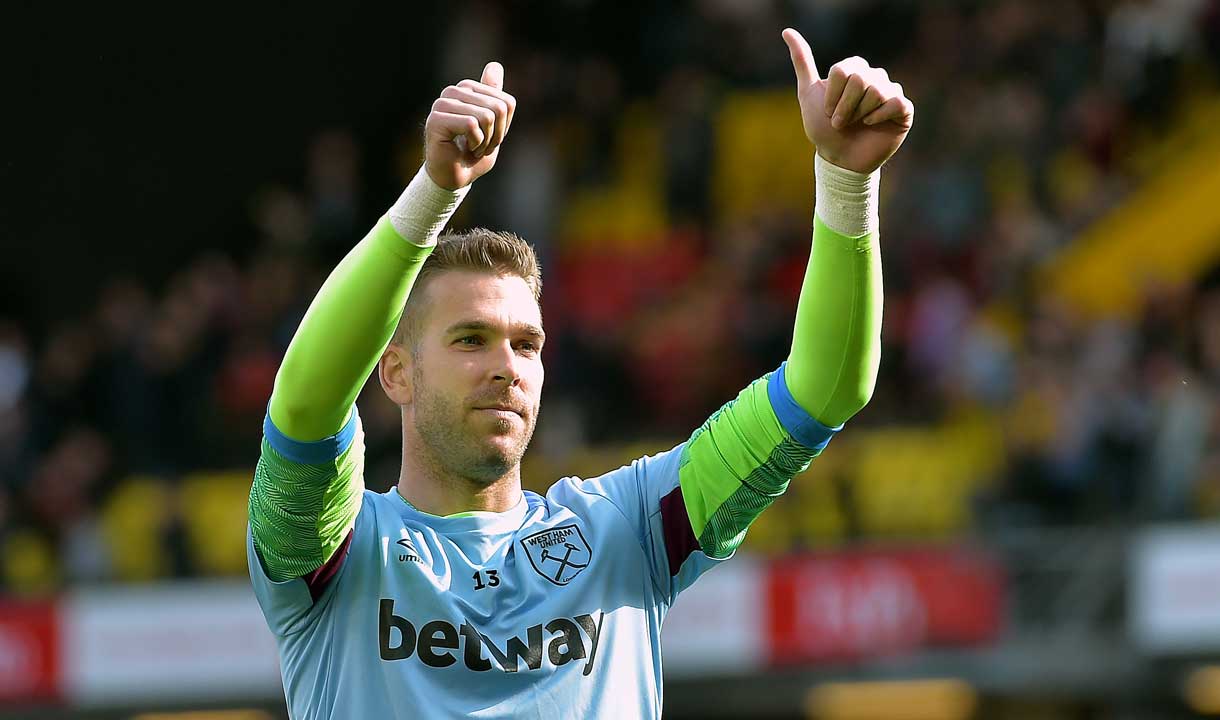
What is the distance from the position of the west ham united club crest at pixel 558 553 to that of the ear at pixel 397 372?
364 millimetres

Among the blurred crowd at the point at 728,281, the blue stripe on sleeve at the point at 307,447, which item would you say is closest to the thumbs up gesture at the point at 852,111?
the blue stripe on sleeve at the point at 307,447

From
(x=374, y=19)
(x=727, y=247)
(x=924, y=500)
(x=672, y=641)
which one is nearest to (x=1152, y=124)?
(x=727, y=247)

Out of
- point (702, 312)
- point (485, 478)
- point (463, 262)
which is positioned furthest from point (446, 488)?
point (702, 312)

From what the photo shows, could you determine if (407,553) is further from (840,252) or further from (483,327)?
(840,252)

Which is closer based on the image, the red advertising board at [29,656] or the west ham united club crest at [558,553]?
the west ham united club crest at [558,553]

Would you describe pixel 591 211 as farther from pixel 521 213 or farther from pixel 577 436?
pixel 577 436

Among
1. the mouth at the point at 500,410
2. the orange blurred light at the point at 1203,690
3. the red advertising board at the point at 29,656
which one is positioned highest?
the red advertising board at the point at 29,656

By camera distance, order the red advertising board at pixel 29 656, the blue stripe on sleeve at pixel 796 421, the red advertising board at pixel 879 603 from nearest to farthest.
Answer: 1. the blue stripe on sleeve at pixel 796 421
2. the red advertising board at pixel 879 603
3. the red advertising board at pixel 29 656

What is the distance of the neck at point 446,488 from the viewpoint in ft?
12.8

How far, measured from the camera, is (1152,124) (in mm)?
15188

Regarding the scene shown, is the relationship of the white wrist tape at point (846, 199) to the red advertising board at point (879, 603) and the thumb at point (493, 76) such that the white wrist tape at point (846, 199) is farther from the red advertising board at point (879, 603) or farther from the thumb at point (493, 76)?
the red advertising board at point (879, 603)

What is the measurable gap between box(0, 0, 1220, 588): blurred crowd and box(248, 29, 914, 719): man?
8175mm

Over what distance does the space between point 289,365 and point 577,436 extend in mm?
9731

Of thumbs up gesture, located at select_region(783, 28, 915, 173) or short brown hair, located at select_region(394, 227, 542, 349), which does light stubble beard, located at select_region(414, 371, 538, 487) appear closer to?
short brown hair, located at select_region(394, 227, 542, 349)
